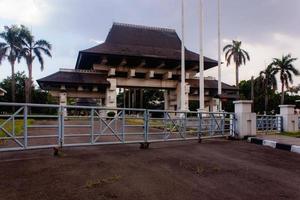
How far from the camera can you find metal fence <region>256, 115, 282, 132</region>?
57.0 feet

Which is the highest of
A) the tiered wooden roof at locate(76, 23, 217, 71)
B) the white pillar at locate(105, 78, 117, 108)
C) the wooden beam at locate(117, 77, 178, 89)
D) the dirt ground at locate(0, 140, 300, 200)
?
the tiered wooden roof at locate(76, 23, 217, 71)

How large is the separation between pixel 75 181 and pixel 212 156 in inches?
173

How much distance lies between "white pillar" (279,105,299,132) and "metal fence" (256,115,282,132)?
26cm

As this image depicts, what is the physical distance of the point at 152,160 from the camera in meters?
8.15

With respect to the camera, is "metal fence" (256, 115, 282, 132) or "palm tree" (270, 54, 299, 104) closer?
"metal fence" (256, 115, 282, 132)

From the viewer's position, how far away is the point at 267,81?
191 ft

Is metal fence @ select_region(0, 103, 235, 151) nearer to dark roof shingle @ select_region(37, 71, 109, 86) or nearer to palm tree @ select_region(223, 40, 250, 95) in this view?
dark roof shingle @ select_region(37, 71, 109, 86)

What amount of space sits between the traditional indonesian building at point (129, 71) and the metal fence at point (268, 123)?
9.19 metres

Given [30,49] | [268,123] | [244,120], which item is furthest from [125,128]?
[30,49]

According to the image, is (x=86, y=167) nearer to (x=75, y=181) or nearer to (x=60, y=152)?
(x=75, y=181)

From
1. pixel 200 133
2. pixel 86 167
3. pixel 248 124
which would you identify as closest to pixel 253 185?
pixel 86 167

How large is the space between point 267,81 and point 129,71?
1453 inches

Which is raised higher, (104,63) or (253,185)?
(104,63)

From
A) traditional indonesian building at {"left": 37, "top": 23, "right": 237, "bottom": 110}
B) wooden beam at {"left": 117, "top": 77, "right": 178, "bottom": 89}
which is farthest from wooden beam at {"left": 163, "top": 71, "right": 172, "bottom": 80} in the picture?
wooden beam at {"left": 117, "top": 77, "right": 178, "bottom": 89}
